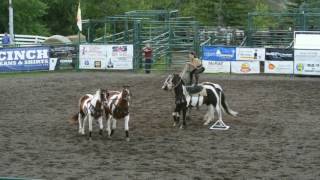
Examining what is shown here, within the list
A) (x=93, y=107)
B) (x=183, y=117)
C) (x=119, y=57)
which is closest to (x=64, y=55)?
(x=119, y=57)

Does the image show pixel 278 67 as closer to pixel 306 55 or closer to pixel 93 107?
pixel 306 55

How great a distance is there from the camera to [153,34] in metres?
38.4

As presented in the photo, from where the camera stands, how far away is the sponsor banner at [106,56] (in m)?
33.7

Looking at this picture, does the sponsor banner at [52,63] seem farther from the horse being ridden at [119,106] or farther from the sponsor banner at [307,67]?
the horse being ridden at [119,106]

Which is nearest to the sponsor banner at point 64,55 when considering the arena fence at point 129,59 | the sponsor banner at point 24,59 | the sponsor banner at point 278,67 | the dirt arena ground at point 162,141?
the arena fence at point 129,59

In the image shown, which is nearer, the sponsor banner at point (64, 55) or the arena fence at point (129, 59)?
the arena fence at point (129, 59)

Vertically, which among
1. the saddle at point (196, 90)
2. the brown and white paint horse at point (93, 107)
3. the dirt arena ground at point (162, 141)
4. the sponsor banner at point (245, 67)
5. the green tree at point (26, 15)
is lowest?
the dirt arena ground at point (162, 141)

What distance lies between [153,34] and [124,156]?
2531cm

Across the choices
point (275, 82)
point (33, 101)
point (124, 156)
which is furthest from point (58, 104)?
point (275, 82)

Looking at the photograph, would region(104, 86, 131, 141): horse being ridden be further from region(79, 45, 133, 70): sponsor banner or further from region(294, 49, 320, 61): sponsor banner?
region(79, 45, 133, 70): sponsor banner

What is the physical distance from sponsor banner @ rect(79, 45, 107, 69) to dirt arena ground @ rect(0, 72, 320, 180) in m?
8.23

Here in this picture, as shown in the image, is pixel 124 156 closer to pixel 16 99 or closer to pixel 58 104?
pixel 58 104

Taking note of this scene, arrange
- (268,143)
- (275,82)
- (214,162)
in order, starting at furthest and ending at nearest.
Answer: (275,82) < (268,143) < (214,162)

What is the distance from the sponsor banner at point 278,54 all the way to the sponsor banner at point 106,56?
676 cm
